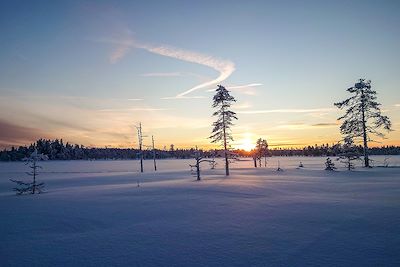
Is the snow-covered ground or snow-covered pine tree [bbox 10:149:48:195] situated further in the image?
snow-covered pine tree [bbox 10:149:48:195]

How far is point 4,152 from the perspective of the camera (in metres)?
169

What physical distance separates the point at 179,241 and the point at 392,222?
760cm

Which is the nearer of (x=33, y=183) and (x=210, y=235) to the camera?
(x=210, y=235)

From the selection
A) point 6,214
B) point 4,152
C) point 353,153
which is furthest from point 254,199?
point 4,152

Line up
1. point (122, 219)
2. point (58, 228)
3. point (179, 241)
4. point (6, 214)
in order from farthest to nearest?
1. point (6, 214)
2. point (122, 219)
3. point (58, 228)
4. point (179, 241)

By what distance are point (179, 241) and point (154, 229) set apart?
A: 1.96 metres

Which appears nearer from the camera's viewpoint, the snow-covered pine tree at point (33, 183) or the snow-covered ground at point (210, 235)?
the snow-covered ground at point (210, 235)

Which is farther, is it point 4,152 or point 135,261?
point 4,152

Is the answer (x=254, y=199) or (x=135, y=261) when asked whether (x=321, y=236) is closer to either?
(x=135, y=261)

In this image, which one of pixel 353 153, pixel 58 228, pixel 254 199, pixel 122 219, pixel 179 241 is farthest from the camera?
pixel 353 153

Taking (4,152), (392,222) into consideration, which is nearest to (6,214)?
(392,222)

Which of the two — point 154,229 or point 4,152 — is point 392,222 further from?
point 4,152

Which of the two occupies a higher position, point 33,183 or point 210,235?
point 33,183

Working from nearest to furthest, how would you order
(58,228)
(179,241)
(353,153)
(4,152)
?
1. (179,241)
2. (58,228)
3. (353,153)
4. (4,152)
